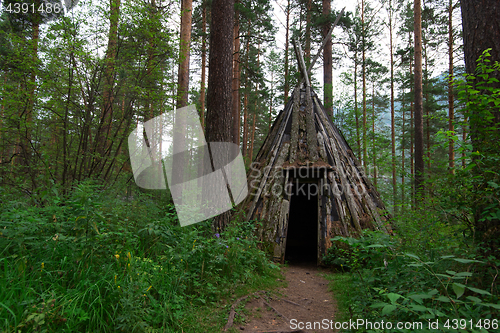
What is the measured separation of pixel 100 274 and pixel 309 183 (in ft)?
15.0

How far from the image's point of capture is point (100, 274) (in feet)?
6.78

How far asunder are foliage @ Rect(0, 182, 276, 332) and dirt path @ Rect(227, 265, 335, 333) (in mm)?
303

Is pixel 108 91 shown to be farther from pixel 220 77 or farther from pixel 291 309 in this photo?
pixel 291 309

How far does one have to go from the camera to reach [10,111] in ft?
13.1

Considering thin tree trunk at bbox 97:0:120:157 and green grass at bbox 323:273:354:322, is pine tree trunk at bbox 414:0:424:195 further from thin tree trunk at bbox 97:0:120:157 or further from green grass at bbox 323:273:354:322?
thin tree trunk at bbox 97:0:120:157

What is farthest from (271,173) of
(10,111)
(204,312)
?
(10,111)

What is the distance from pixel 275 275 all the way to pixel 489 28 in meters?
4.02

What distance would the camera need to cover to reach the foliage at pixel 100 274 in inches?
69.6

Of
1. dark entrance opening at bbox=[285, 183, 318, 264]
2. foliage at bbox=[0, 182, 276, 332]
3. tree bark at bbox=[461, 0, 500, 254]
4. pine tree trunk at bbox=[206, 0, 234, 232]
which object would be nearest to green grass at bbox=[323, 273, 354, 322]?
foliage at bbox=[0, 182, 276, 332]

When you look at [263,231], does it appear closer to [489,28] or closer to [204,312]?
[204,312]

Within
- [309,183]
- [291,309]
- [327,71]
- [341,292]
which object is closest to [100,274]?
[291,309]

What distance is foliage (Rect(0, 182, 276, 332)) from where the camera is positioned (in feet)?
5.80

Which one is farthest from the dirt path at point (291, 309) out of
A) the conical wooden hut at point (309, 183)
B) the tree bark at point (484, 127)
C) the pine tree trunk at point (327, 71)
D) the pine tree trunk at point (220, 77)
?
the pine tree trunk at point (327, 71)

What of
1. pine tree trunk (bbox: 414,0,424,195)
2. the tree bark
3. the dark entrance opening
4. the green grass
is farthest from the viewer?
pine tree trunk (bbox: 414,0,424,195)
